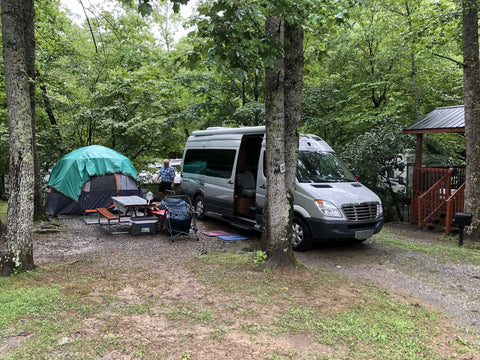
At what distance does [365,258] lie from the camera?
260 inches

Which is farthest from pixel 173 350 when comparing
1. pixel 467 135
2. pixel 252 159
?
pixel 467 135

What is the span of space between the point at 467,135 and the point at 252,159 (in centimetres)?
501

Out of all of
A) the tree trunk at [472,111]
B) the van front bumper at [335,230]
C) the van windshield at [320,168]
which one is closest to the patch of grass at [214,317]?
the van front bumper at [335,230]

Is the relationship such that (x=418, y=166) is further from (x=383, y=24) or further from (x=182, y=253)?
(x=182, y=253)

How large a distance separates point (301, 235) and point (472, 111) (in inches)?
203

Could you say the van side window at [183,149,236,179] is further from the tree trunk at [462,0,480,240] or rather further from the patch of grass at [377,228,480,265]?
the tree trunk at [462,0,480,240]

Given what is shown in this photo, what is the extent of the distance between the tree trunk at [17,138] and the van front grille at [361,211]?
16.3 feet

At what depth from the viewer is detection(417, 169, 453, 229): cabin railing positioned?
32.9 ft

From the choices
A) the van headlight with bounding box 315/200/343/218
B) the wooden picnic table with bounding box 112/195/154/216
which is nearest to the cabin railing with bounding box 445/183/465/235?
the van headlight with bounding box 315/200/343/218

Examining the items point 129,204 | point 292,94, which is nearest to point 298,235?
point 292,94

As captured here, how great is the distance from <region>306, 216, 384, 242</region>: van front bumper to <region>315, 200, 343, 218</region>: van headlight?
0.44ft

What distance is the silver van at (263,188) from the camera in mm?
6621

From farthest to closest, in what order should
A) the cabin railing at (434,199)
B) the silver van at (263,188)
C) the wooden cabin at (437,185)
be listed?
the cabin railing at (434,199), the wooden cabin at (437,185), the silver van at (263,188)

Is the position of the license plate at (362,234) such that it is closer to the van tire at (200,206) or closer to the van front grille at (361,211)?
the van front grille at (361,211)
